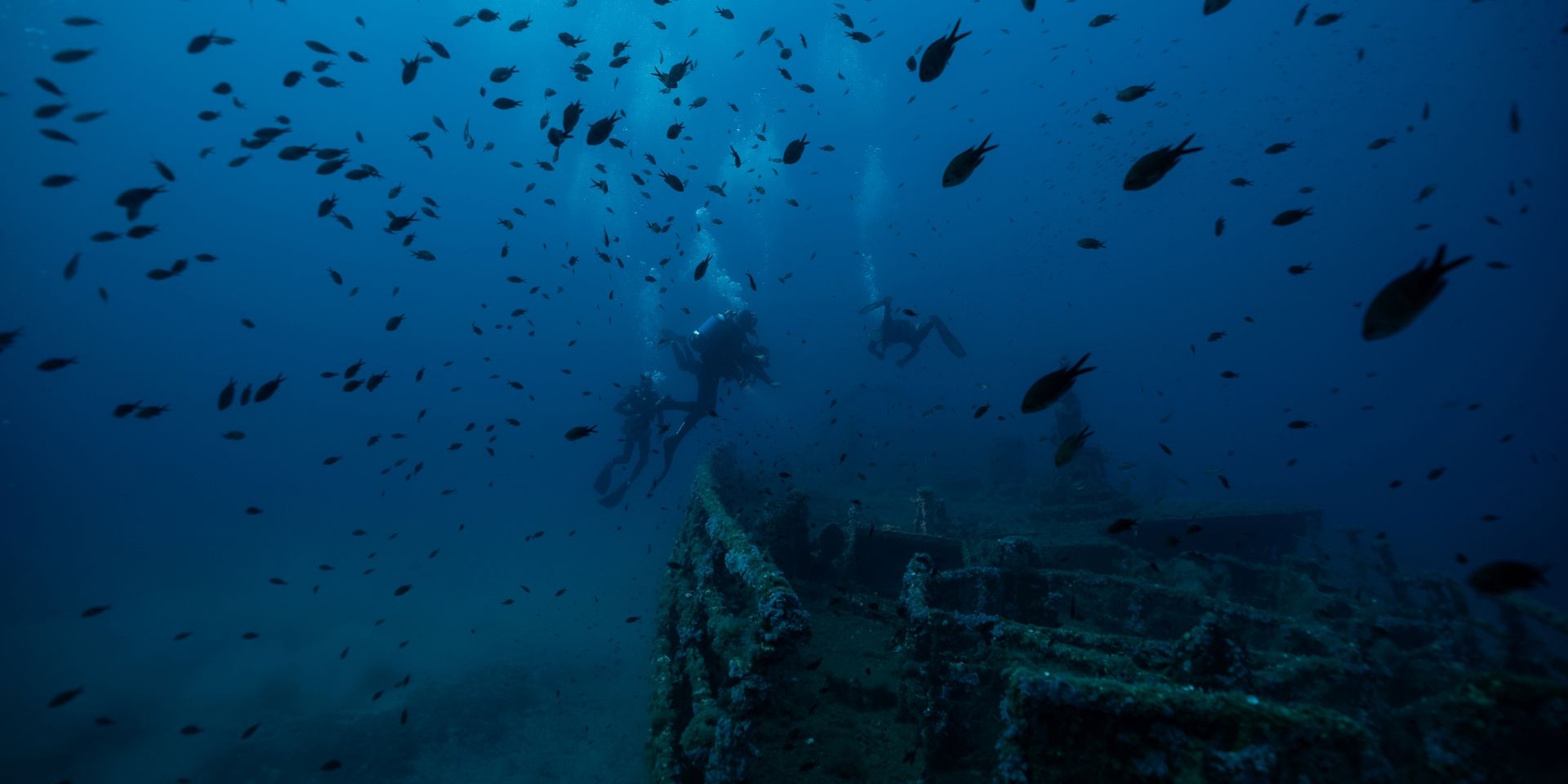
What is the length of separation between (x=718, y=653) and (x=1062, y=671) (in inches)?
141

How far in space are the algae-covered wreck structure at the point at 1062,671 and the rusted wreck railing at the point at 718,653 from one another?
0.03 meters

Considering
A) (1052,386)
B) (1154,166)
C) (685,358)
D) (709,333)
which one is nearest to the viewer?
(1052,386)

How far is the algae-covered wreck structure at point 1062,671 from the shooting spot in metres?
3.07

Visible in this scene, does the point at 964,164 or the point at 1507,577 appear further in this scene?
the point at 964,164

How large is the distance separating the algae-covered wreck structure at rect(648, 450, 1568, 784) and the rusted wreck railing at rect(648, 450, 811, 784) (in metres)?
0.03

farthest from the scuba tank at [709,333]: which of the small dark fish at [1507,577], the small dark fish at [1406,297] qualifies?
the small dark fish at [1507,577]

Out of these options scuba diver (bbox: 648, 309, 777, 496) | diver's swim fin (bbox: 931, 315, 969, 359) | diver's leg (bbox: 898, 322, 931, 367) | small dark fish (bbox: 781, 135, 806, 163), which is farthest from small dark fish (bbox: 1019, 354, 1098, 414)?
diver's leg (bbox: 898, 322, 931, 367)

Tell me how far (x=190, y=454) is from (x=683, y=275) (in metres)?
112

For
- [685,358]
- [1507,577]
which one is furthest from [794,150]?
[685,358]

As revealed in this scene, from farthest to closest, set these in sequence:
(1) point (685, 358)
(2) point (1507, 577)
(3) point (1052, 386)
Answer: (1) point (685, 358) → (3) point (1052, 386) → (2) point (1507, 577)

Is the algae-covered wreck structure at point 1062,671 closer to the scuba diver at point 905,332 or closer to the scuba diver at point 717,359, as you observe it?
the scuba diver at point 717,359

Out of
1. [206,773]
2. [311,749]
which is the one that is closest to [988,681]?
[311,749]

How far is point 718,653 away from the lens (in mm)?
5941

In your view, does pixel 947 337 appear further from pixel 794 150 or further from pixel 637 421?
pixel 794 150
